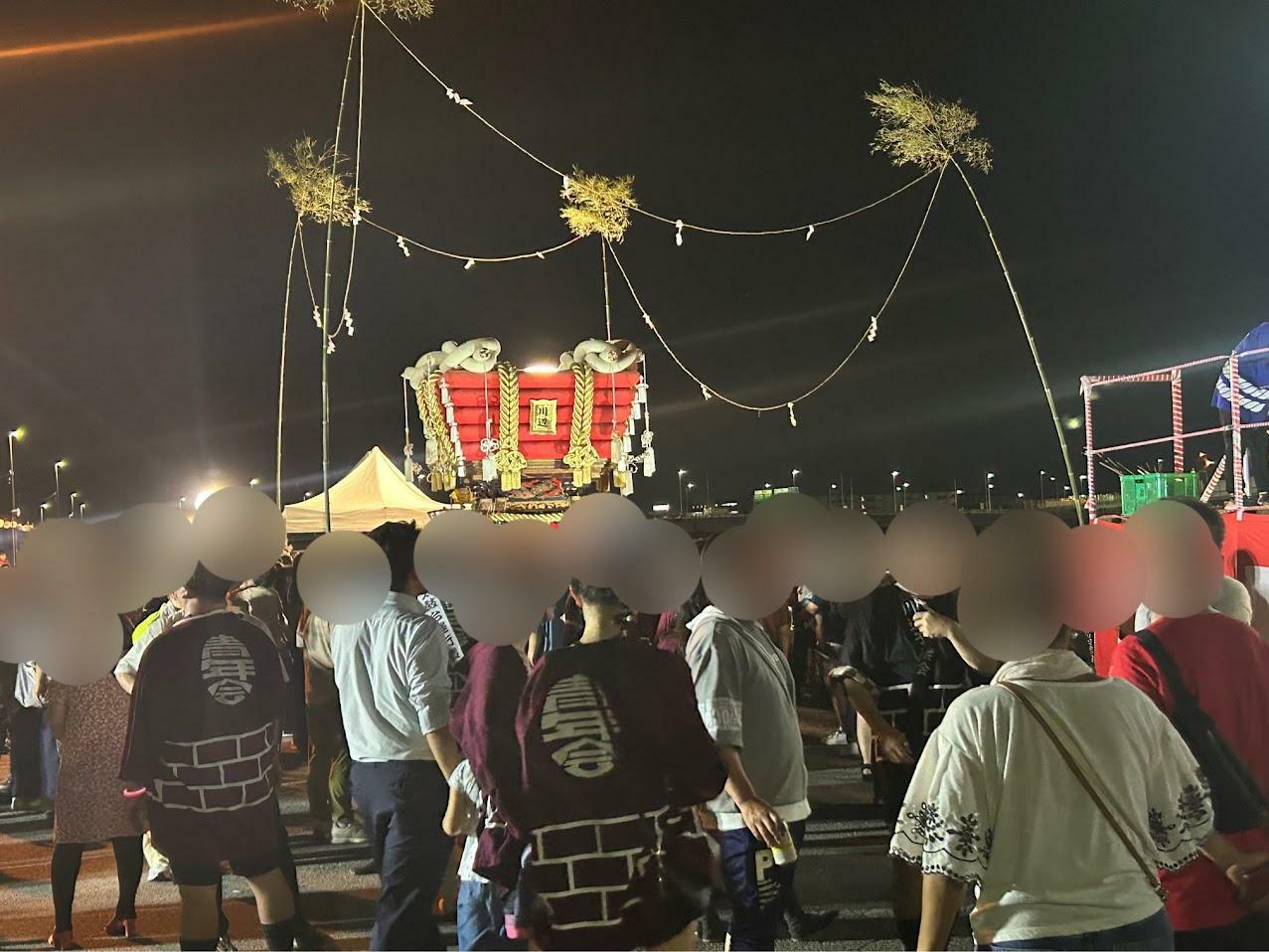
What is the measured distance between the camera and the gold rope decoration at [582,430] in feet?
37.1

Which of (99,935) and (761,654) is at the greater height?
(761,654)

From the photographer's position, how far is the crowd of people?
85.6 inches

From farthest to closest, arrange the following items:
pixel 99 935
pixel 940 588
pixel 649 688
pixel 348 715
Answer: pixel 99 935 < pixel 348 715 < pixel 940 588 < pixel 649 688

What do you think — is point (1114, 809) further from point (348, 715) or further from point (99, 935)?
point (99, 935)

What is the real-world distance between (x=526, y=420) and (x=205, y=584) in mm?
8278

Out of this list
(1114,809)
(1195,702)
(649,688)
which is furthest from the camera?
(1195,702)

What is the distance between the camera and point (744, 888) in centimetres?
331

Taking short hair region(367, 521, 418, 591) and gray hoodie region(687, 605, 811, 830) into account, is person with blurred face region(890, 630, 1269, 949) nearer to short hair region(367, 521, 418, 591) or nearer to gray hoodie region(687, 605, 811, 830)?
gray hoodie region(687, 605, 811, 830)

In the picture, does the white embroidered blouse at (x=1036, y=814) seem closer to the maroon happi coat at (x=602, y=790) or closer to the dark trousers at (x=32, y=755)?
the maroon happi coat at (x=602, y=790)

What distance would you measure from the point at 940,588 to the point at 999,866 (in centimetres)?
103

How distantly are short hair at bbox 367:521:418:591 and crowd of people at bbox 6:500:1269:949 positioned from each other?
0.01m

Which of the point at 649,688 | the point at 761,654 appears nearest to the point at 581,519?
the point at 649,688

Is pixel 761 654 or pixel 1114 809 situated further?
pixel 761 654

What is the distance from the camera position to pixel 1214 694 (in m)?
2.67
